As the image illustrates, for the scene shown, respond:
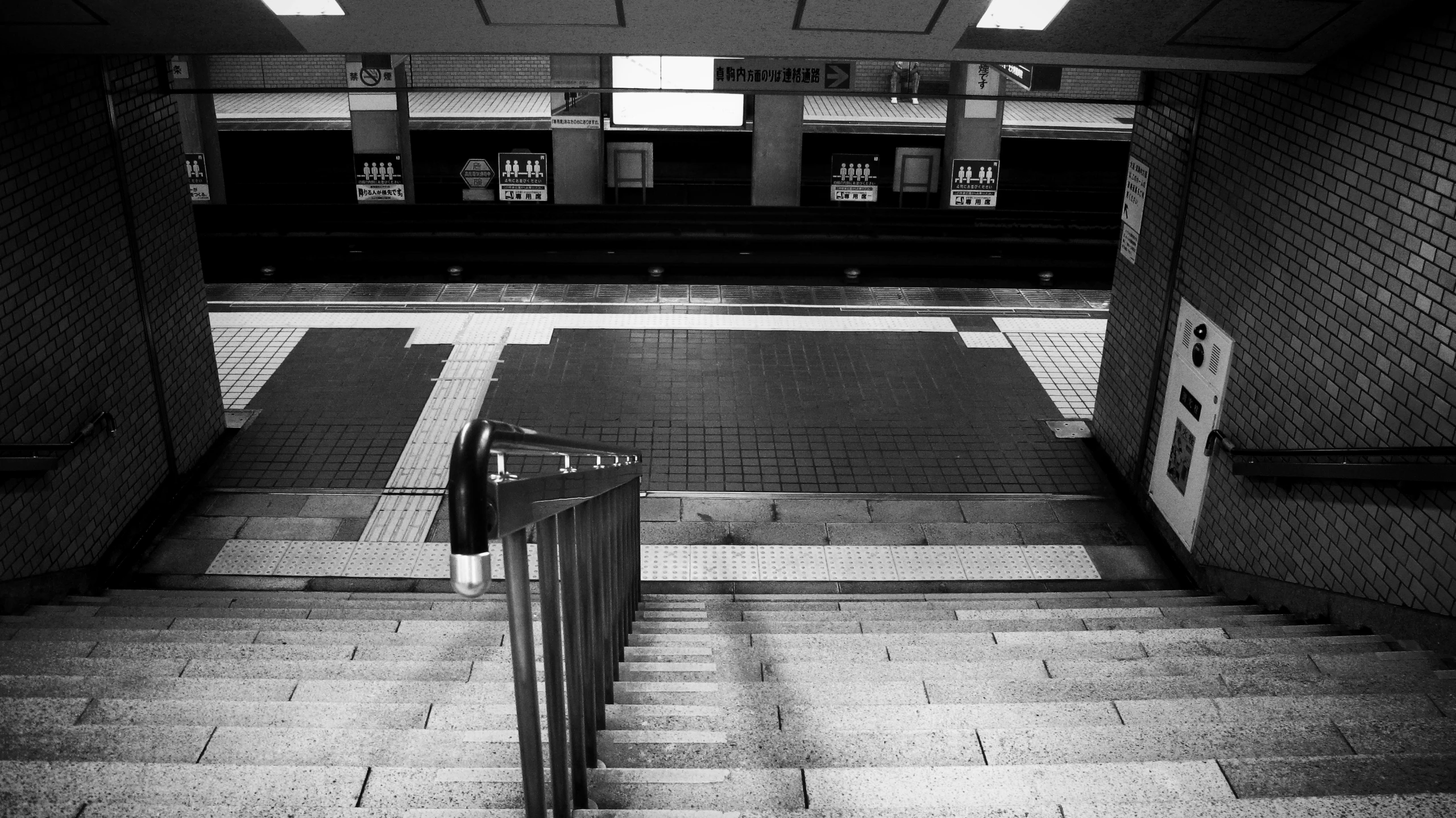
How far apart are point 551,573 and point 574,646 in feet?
0.88

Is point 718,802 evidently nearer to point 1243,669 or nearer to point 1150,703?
point 1150,703

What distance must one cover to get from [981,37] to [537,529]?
3.90 metres

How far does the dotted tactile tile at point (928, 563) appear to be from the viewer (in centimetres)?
626

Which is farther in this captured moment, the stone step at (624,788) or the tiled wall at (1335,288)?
the tiled wall at (1335,288)

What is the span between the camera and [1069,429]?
8109 mm

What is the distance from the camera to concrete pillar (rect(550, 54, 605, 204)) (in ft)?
39.1

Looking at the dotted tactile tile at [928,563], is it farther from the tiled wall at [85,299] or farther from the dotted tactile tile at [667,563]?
the tiled wall at [85,299]

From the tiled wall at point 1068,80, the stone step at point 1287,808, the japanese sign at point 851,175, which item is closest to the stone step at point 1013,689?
the stone step at point 1287,808

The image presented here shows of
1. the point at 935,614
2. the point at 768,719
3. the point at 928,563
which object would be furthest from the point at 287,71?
the point at 768,719

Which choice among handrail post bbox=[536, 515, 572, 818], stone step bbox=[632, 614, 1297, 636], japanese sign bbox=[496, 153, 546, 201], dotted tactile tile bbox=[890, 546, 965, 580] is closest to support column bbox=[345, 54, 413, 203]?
japanese sign bbox=[496, 153, 546, 201]

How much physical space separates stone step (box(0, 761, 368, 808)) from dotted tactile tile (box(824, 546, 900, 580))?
4.07m

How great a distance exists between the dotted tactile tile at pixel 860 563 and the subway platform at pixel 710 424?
2cm

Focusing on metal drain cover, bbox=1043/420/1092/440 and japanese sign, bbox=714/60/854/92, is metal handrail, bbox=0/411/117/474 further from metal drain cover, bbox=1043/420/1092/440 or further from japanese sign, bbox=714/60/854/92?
metal drain cover, bbox=1043/420/1092/440

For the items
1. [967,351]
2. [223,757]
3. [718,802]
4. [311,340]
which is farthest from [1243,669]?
[311,340]
